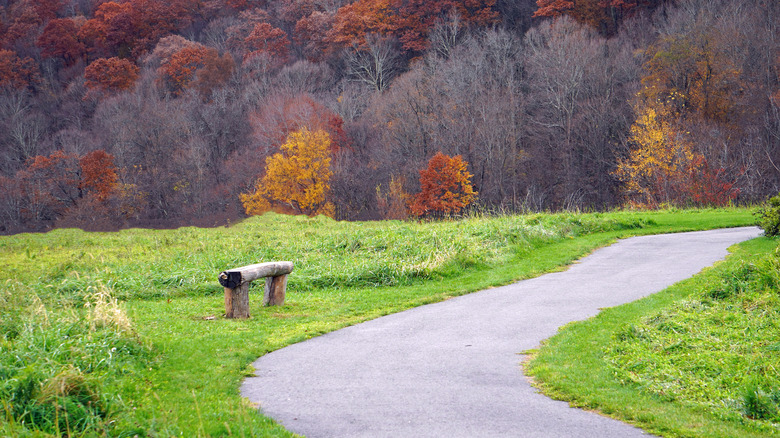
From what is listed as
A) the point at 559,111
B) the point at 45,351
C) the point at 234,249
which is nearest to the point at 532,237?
the point at 234,249

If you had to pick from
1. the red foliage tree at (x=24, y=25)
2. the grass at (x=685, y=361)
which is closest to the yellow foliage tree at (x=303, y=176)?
the grass at (x=685, y=361)

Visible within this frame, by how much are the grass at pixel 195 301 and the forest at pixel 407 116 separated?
1447 cm

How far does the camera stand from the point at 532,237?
17.4m

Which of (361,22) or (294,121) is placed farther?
(361,22)

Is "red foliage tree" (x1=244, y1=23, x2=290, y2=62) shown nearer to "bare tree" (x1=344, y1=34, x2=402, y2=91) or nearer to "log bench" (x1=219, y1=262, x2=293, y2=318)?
"bare tree" (x1=344, y1=34, x2=402, y2=91)

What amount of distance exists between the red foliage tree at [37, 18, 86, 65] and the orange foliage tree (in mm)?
62249

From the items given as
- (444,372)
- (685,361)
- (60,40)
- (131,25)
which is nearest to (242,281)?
(444,372)

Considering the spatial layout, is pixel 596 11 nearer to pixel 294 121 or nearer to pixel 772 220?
pixel 294 121

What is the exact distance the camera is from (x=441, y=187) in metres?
40.8

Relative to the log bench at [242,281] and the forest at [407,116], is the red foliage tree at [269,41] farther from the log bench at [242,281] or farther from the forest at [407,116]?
the log bench at [242,281]

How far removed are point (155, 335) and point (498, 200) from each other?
39197mm

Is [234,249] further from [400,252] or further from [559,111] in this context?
[559,111]

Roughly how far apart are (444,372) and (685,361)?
2524 millimetres

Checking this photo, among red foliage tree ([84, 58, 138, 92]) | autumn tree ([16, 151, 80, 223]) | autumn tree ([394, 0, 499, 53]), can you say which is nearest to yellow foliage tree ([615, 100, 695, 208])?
autumn tree ([394, 0, 499, 53])
